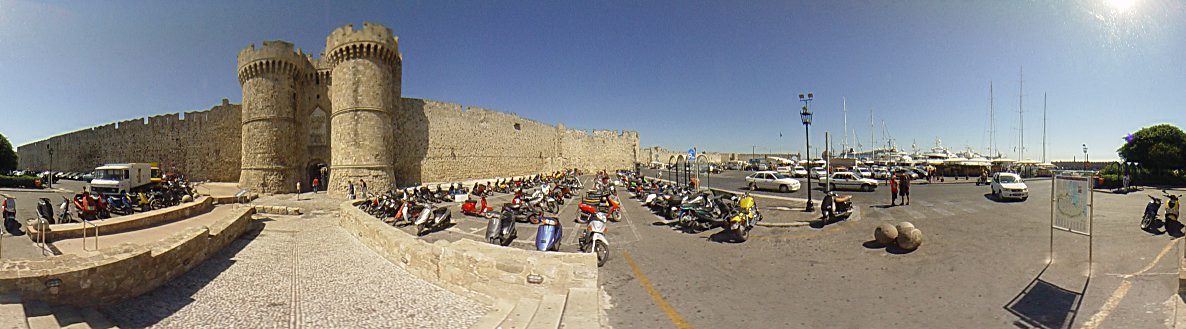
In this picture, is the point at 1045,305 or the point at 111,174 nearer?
the point at 1045,305

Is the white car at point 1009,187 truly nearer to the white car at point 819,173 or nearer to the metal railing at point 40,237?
the white car at point 819,173

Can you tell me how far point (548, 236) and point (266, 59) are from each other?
83.6 feet

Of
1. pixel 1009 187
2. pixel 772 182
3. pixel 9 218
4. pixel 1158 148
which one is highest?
pixel 1158 148

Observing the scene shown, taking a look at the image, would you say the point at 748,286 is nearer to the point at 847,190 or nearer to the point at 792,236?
the point at 792,236

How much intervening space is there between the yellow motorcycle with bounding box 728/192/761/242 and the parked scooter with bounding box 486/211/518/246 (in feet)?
15.0

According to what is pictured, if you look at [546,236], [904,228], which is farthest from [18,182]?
[904,228]

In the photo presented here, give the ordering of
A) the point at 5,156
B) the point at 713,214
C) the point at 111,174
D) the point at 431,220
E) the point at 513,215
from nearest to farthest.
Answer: the point at 513,215 → the point at 713,214 → the point at 431,220 → the point at 111,174 → the point at 5,156

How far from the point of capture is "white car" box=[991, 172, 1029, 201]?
12164 millimetres

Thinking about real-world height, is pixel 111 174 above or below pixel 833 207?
above

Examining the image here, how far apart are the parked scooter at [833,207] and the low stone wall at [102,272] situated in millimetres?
12150

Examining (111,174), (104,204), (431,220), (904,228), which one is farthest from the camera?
(111,174)

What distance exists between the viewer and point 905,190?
11.7 meters

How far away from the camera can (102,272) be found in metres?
4.76

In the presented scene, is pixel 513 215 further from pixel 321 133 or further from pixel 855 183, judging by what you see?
pixel 321 133
